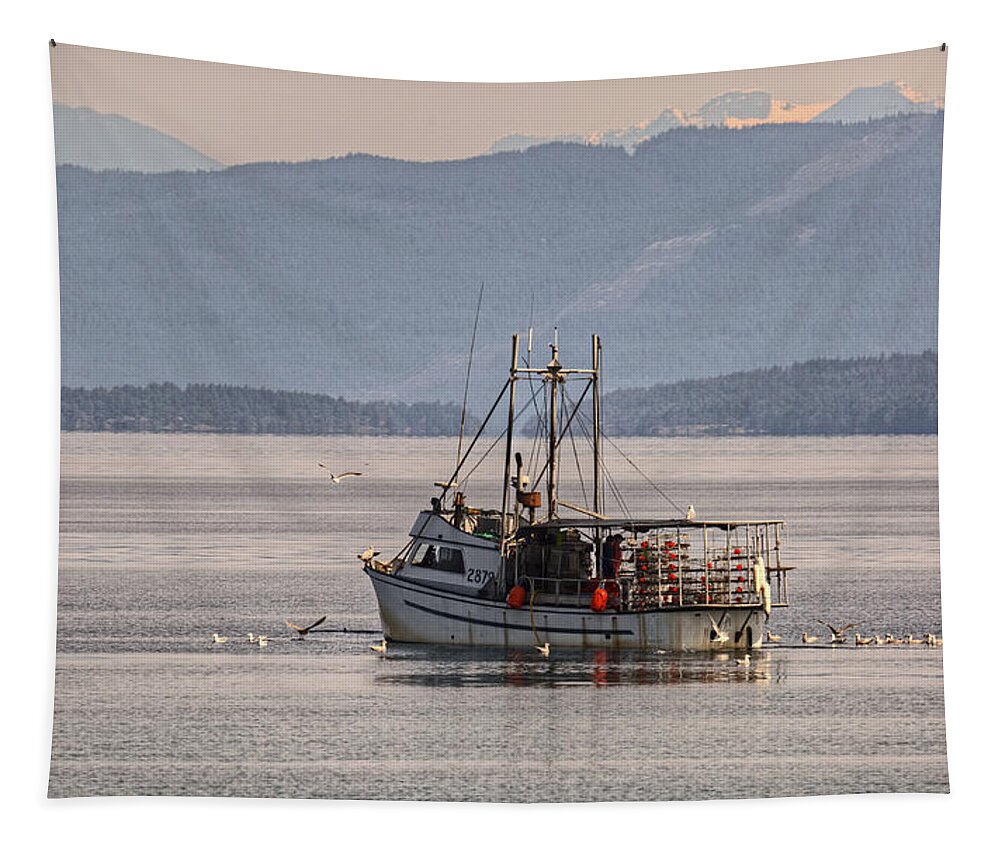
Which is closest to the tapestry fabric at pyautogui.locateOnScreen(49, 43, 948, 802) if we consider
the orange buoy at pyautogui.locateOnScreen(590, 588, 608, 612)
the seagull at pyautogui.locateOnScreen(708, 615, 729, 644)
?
the seagull at pyautogui.locateOnScreen(708, 615, 729, 644)

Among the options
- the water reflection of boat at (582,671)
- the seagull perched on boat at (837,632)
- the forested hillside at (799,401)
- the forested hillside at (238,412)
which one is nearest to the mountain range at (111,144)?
the forested hillside at (238,412)

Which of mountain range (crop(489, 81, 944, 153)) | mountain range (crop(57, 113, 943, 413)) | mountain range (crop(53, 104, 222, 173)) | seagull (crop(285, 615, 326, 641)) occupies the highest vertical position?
mountain range (crop(489, 81, 944, 153))

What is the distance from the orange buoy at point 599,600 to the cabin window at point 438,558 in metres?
0.58

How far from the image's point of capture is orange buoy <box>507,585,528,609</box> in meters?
7.41

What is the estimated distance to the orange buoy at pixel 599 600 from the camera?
7332mm

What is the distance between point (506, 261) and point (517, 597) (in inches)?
58.1

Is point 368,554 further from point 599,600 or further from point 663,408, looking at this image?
point 663,408

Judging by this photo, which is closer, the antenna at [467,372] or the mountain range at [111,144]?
the mountain range at [111,144]

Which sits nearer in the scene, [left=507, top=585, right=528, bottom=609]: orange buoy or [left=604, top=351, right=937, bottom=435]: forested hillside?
[left=604, top=351, right=937, bottom=435]: forested hillside

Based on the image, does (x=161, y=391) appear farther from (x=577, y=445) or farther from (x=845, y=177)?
(x=845, y=177)

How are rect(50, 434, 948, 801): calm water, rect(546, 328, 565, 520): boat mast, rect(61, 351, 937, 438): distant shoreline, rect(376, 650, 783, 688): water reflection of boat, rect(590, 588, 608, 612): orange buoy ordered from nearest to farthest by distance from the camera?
rect(50, 434, 948, 801): calm water < rect(61, 351, 937, 438): distant shoreline < rect(376, 650, 783, 688): water reflection of boat < rect(546, 328, 565, 520): boat mast < rect(590, 588, 608, 612): orange buoy

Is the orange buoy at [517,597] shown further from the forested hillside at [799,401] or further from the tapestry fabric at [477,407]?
the forested hillside at [799,401]

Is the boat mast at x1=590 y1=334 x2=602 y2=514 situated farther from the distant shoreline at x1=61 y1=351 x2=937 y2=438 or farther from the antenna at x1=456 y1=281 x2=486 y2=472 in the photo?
the antenna at x1=456 y1=281 x2=486 y2=472

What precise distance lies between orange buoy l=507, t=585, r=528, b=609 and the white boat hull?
26 millimetres
